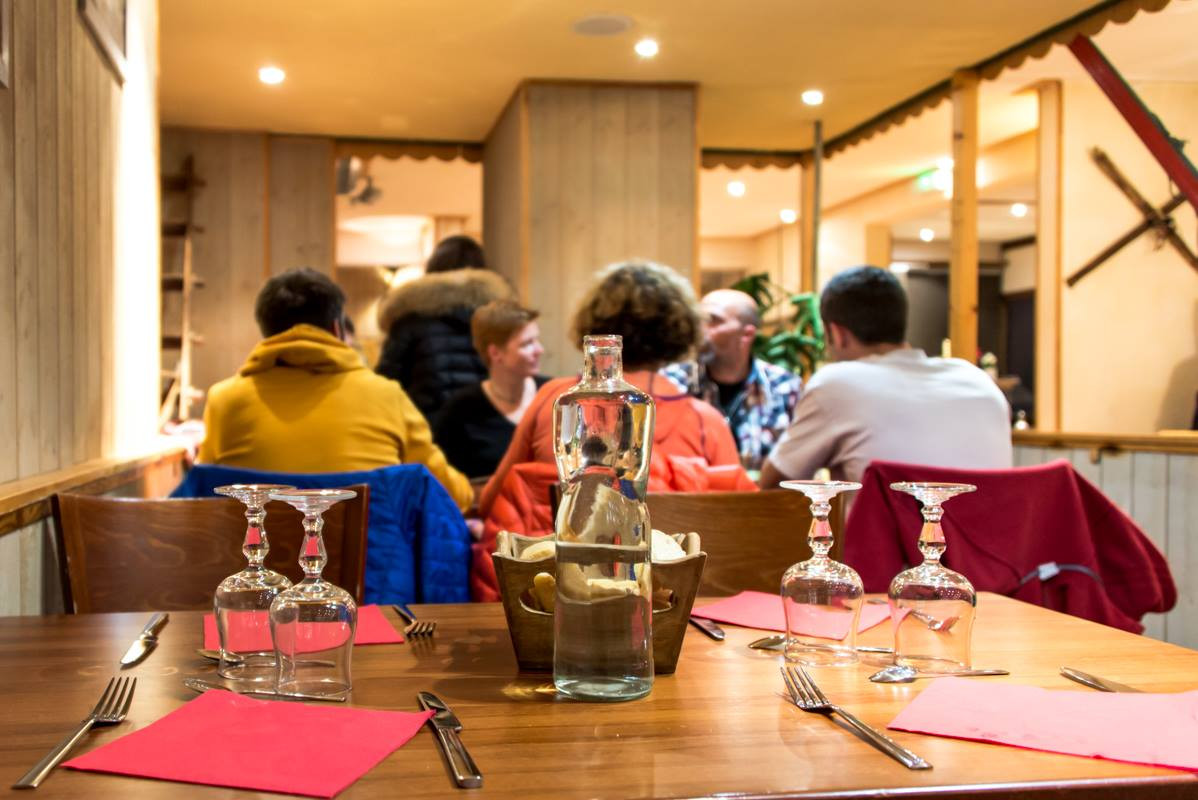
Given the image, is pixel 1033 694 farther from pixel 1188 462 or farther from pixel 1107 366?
pixel 1107 366

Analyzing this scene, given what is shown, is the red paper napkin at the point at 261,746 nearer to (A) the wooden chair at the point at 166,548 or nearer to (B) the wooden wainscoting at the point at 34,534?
(A) the wooden chair at the point at 166,548

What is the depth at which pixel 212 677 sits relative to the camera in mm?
1117

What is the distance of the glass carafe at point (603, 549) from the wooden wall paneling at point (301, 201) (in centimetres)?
629

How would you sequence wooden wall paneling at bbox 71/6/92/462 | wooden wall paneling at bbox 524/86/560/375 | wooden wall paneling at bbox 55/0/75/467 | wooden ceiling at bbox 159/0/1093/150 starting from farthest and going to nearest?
wooden wall paneling at bbox 524/86/560/375
wooden ceiling at bbox 159/0/1093/150
wooden wall paneling at bbox 71/6/92/462
wooden wall paneling at bbox 55/0/75/467

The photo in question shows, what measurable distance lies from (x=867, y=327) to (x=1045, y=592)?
0.83 meters

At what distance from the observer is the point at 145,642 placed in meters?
1.27

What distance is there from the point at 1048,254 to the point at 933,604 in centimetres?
547

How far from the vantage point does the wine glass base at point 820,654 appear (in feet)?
3.90

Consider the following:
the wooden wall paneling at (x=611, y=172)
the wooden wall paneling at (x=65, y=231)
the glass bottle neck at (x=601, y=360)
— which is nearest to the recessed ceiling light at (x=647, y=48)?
the wooden wall paneling at (x=611, y=172)

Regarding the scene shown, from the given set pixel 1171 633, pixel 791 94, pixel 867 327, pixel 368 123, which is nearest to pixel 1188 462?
pixel 1171 633

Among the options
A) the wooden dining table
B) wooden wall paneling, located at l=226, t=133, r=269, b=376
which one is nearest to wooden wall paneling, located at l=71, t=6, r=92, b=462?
the wooden dining table

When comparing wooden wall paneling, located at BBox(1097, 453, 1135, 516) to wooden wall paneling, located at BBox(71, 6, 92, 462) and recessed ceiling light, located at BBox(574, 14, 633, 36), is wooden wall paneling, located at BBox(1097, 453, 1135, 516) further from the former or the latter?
wooden wall paneling, located at BBox(71, 6, 92, 462)

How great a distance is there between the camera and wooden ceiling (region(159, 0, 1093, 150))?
473 centimetres

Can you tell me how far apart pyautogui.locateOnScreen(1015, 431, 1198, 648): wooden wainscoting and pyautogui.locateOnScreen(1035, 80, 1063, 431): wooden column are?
1.73 m
